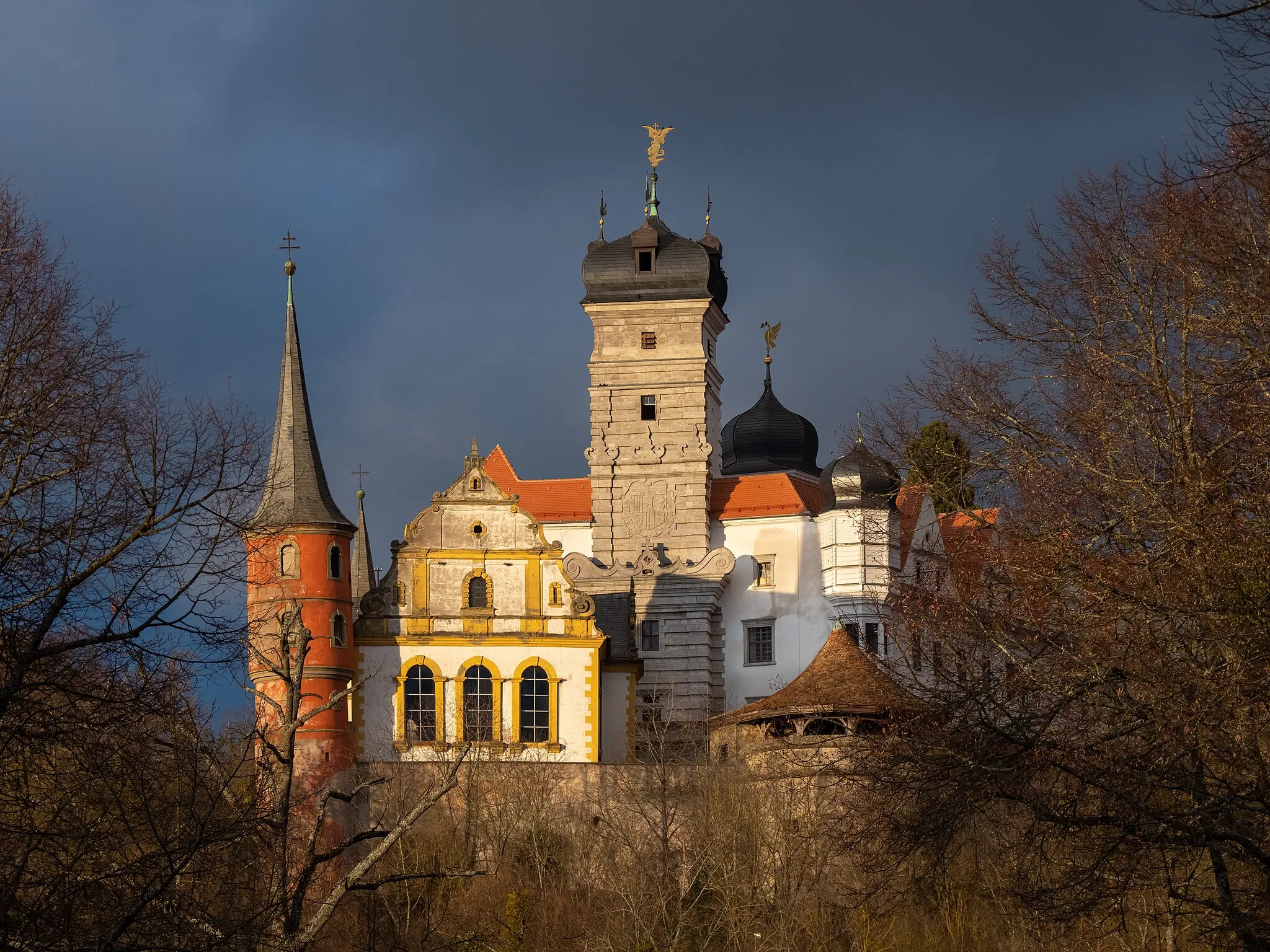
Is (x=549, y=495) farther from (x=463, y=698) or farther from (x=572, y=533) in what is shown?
(x=463, y=698)

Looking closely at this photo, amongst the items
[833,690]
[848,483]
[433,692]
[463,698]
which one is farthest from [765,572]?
[833,690]

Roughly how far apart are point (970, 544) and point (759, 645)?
107ft

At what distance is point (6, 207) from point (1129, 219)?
11.3 metres

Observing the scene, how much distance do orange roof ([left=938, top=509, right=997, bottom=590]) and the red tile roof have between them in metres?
7.66

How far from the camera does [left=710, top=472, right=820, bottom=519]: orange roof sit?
60844mm

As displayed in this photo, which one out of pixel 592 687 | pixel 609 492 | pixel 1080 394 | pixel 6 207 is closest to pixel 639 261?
pixel 609 492

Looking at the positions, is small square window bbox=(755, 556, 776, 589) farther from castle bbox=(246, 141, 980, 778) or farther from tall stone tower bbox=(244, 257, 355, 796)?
tall stone tower bbox=(244, 257, 355, 796)

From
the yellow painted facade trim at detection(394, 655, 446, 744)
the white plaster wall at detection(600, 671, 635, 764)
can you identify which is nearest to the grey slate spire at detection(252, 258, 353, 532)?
the yellow painted facade trim at detection(394, 655, 446, 744)

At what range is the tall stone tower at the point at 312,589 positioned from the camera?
48219mm

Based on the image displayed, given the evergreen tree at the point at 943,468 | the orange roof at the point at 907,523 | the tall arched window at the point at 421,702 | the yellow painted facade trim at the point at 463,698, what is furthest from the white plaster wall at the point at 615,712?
the evergreen tree at the point at 943,468

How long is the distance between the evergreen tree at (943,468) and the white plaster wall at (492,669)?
83.5 feet

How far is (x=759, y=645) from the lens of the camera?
59.6 m

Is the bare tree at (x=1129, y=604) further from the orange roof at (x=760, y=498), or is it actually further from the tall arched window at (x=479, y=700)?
the orange roof at (x=760, y=498)

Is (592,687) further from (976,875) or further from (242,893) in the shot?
(242,893)
